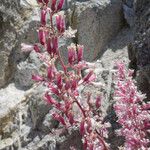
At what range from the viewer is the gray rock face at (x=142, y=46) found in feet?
13.7

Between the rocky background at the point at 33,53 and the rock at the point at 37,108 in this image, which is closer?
the rock at the point at 37,108

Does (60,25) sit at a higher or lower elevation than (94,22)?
lower

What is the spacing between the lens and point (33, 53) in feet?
19.0

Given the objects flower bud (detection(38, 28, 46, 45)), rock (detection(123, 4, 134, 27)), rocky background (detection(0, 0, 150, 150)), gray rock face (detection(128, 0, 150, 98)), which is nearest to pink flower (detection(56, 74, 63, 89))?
flower bud (detection(38, 28, 46, 45))

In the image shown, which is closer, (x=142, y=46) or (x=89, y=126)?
(x=89, y=126)

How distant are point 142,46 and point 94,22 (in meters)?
1.61

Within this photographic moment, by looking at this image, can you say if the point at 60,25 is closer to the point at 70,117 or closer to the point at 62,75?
the point at 62,75

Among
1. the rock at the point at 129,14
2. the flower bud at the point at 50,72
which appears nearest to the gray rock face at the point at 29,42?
the rock at the point at 129,14

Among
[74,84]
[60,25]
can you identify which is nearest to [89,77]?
[74,84]

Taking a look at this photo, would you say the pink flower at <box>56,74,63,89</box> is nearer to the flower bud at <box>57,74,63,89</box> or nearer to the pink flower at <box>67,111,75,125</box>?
the flower bud at <box>57,74,63,89</box>

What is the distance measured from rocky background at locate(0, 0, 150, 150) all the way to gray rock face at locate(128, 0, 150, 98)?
27.8 inches

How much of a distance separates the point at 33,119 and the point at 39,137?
0.28 metres

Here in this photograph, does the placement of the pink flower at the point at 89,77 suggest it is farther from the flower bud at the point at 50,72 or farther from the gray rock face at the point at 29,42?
the gray rock face at the point at 29,42

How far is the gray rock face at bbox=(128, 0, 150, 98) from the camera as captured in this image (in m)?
4.18
